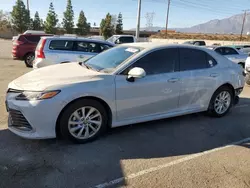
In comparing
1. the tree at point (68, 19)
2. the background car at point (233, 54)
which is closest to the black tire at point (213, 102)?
the background car at point (233, 54)

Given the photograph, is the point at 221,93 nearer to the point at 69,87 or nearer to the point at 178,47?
the point at 178,47

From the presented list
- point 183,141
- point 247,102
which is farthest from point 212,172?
point 247,102

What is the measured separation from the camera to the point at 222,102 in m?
5.37

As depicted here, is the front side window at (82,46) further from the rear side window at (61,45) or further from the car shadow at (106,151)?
the car shadow at (106,151)

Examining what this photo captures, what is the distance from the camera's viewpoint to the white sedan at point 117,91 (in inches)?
139

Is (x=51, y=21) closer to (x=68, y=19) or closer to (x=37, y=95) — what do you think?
(x=68, y=19)

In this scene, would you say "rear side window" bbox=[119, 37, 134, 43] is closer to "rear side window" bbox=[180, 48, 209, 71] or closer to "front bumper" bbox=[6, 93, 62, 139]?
"rear side window" bbox=[180, 48, 209, 71]

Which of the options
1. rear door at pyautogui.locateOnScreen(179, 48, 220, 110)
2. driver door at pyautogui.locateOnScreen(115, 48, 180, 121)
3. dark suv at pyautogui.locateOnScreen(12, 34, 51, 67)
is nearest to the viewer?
driver door at pyautogui.locateOnScreen(115, 48, 180, 121)

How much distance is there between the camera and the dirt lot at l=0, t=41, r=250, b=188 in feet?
9.76

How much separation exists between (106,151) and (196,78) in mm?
2272

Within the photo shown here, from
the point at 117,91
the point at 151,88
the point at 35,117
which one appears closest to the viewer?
the point at 35,117

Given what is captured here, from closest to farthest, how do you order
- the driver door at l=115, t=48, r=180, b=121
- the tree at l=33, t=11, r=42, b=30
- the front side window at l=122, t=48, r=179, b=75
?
1. the driver door at l=115, t=48, r=180, b=121
2. the front side window at l=122, t=48, r=179, b=75
3. the tree at l=33, t=11, r=42, b=30

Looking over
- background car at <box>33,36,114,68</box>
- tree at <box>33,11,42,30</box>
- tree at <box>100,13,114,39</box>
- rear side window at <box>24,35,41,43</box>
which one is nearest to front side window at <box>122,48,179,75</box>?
background car at <box>33,36,114,68</box>

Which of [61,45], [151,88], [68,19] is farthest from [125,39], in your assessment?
[68,19]
